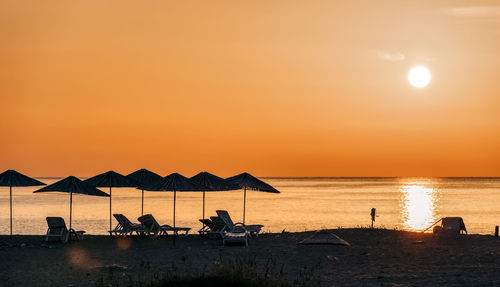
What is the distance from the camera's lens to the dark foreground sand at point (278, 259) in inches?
525

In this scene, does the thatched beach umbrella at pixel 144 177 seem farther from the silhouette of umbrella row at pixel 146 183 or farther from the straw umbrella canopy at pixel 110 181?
the straw umbrella canopy at pixel 110 181

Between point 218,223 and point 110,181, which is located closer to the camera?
point 218,223

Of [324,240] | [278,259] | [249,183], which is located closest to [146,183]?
[249,183]

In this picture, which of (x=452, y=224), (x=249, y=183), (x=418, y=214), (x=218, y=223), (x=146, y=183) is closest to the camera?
(x=218, y=223)

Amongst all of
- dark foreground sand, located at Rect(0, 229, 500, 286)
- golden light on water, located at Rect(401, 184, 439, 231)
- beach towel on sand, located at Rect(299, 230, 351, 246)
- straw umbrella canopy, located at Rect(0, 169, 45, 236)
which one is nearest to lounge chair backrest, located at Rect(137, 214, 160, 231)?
dark foreground sand, located at Rect(0, 229, 500, 286)

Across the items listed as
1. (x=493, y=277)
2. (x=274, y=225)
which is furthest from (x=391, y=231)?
(x=274, y=225)

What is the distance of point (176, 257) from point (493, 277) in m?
8.09

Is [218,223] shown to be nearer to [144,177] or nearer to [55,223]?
[144,177]

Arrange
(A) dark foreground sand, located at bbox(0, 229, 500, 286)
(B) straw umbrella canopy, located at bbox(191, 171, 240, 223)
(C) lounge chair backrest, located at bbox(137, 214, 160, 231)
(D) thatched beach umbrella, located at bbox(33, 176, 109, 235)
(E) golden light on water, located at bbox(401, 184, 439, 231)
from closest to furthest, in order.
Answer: (A) dark foreground sand, located at bbox(0, 229, 500, 286), (D) thatched beach umbrella, located at bbox(33, 176, 109, 235), (B) straw umbrella canopy, located at bbox(191, 171, 240, 223), (C) lounge chair backrest, located at bbox(137, 214, 160, 231), (E) golden light on water, located at bbox(401, 184, 439, 231)

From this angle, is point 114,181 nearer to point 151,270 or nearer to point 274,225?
point 151,270

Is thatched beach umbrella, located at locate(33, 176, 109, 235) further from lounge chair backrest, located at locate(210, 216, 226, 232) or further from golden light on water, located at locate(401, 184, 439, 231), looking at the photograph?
golden light on water, located at locate(401, 184, 439, 231)

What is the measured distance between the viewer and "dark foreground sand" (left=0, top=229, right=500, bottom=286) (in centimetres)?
1334

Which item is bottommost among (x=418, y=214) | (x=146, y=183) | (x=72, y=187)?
(x=418, y=214)

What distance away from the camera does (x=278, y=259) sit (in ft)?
53.6
